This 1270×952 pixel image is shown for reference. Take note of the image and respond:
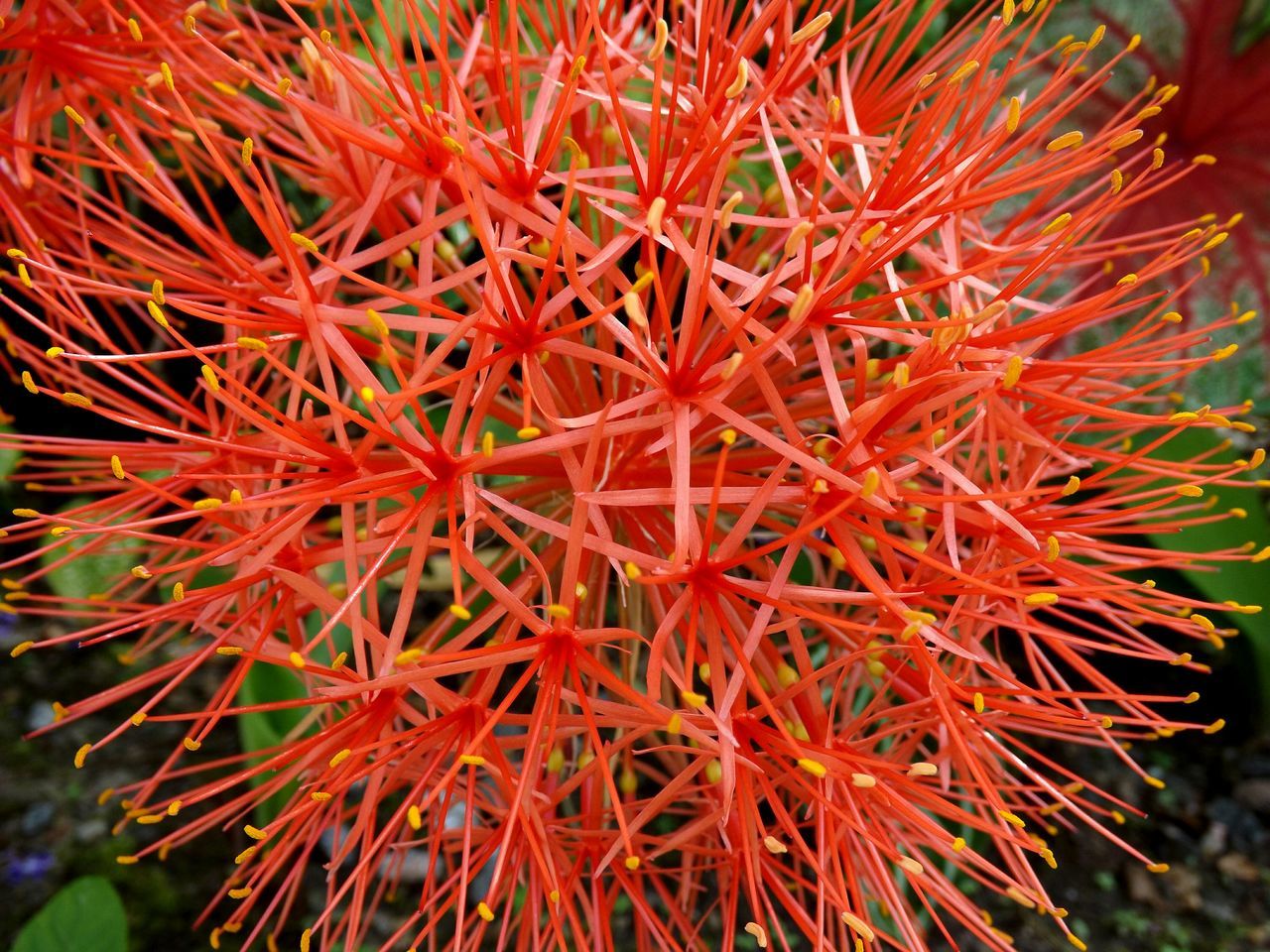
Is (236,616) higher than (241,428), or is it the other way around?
(241,428)

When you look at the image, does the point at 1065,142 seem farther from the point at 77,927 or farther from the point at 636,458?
the point at 77,927

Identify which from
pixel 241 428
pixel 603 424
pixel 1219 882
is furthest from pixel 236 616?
pixel 1219 882

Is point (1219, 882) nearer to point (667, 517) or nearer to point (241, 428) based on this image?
point (667, 517)

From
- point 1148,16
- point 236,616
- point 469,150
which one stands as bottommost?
point 236,616

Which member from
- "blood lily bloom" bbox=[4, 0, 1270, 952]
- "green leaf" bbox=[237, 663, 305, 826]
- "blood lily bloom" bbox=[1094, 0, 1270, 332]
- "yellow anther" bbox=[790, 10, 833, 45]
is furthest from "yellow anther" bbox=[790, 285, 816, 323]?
"blood lily bloom" bbox=[1094, 0, 1270, 332]

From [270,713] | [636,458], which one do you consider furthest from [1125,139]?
[270,713]

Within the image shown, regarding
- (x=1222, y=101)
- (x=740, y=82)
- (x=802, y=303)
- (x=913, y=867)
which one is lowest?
(x=913, y=867)

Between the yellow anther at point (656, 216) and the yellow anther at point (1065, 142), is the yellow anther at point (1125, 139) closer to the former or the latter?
the yellow anther at point (1065, 142)

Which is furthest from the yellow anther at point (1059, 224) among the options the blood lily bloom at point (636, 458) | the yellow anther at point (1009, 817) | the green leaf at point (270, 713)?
the green leaf at point (270, 713)
